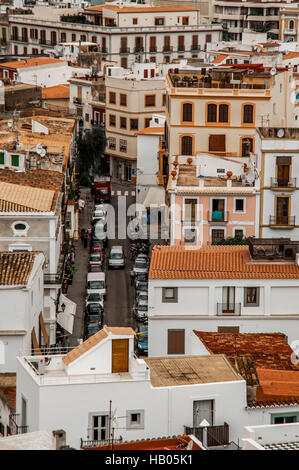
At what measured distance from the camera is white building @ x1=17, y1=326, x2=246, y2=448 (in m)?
33.3

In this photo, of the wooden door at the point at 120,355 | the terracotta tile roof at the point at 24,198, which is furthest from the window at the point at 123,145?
the wooden door at the point at 120,355

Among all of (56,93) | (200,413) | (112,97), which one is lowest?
(56,93)

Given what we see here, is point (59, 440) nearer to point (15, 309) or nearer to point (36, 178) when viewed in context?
point (15, 309)

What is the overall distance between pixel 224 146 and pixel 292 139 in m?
11.4

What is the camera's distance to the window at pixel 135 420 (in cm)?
3356

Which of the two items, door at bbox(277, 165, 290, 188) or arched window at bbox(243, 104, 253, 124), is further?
arched window at bbox(243, 104, 253, 124)

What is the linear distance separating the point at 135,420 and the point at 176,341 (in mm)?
13863

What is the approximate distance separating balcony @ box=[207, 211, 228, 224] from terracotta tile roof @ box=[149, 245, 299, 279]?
9539mm

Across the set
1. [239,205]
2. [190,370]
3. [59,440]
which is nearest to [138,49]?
[239,205]

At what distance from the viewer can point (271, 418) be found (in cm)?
3466

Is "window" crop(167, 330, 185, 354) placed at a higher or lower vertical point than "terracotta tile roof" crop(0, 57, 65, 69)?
lower

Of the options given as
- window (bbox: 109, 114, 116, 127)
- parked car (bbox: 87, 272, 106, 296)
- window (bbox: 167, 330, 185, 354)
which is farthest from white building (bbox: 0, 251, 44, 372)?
window (bbox: 109, 114, 116, 127)

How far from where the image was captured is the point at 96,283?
63781 millimetres

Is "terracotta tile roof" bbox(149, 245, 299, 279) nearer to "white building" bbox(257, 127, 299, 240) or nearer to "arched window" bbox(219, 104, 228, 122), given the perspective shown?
"white building" bbox(257, 127, 299, 240)
